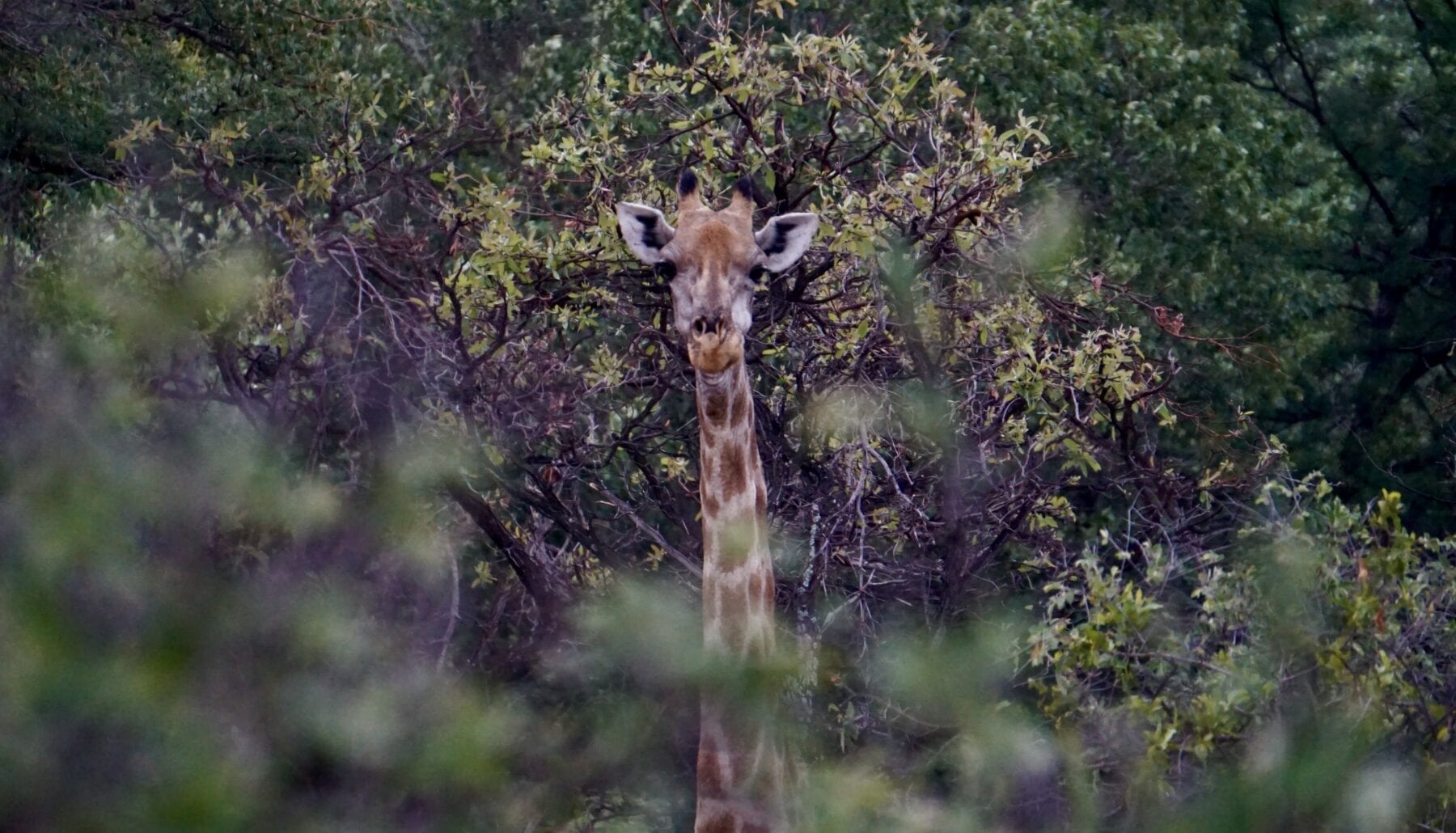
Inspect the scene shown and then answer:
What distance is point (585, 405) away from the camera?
22.5 feet

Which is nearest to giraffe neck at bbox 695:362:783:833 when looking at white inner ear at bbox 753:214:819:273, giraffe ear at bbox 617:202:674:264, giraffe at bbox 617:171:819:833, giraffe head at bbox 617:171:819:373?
giraffe at bbox 617:171:819:833

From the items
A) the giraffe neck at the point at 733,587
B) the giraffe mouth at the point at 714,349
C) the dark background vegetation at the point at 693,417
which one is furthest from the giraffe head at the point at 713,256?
the dark background vegetation at the point at 693,417

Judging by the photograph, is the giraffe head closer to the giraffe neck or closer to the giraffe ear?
the giraffe ear

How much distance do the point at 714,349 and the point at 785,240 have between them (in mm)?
593

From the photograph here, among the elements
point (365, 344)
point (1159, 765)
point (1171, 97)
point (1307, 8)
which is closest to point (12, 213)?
point (365, 344)

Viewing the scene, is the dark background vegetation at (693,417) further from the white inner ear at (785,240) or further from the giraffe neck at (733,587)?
the white inner ear at (785,240)

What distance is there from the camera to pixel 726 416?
4891 mm

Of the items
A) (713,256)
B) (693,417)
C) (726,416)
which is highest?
(693,417)

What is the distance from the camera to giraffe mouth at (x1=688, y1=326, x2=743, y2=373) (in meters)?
4.62

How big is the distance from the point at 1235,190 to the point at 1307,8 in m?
3.45

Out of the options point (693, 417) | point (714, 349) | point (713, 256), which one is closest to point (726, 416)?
point (714, 349)

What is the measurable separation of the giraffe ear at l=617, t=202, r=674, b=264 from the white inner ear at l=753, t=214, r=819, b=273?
0.28 m

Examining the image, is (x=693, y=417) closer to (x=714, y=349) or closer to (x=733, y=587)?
(x=733, y=587)

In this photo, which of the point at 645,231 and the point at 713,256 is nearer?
the point at 713,256
